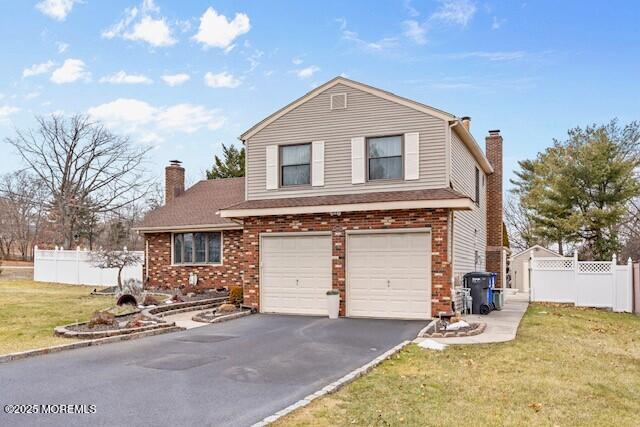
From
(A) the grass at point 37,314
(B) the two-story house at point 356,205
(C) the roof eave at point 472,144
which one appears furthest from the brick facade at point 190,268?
(C) the roof eave at point 472,144

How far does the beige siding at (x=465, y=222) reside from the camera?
14969mm

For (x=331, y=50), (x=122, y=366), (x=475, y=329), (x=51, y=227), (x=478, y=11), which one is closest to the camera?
(x=122, y=366)

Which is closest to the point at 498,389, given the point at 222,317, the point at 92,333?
the point at 92,333

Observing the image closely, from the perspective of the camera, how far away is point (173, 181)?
24.0m

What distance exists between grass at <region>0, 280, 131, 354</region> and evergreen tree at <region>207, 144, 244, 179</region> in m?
16.9

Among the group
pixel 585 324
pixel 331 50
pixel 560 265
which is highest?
pixel 331 50

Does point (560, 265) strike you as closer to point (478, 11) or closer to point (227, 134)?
point (478, 11)

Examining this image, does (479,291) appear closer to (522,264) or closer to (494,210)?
(494,210)

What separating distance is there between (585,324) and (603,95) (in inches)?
684

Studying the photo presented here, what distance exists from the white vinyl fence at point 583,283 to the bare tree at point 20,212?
37559 mm

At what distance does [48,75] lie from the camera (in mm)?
27125

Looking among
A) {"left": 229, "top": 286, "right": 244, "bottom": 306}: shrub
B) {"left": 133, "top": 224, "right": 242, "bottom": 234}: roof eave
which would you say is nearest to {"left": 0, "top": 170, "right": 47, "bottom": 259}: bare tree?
{"left": 133, "top": 224, "right": 242, "bottom": 234}: roof eave

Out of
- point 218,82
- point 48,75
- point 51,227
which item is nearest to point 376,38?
point 218,82

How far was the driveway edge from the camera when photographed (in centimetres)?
572
